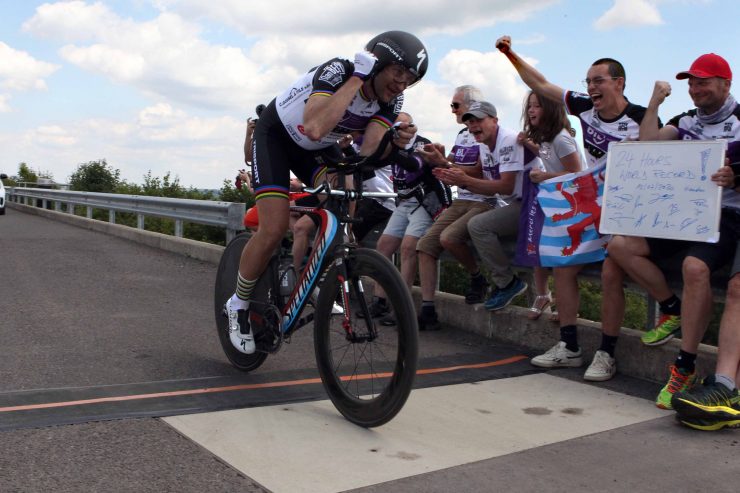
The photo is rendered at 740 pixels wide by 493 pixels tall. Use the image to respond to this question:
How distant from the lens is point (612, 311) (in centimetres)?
503

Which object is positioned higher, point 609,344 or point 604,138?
point 604,138

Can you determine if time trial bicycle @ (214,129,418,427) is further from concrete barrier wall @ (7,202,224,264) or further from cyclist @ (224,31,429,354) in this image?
concrete barrier wall @ (7,202,224,264)

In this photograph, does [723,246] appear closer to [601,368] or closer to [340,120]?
[601,368]

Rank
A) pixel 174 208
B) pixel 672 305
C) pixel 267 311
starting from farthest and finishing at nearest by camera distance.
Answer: pixel 174 208
pixel 672 305
pixel 267 311

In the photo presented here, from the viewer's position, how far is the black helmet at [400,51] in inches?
151

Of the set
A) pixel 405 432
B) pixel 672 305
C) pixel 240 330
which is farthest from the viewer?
pixel 672 305

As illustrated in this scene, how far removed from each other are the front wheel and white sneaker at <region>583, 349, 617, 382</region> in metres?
1.82

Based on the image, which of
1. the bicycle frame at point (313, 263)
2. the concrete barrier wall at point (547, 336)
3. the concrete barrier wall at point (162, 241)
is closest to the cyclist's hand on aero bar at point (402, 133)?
the bicycle frame at point (313, 263)

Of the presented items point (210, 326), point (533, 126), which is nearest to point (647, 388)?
point (533, 126)

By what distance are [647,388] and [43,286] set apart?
6187 mm

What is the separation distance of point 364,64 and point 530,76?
2416 mm

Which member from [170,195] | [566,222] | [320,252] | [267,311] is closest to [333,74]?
[320,252]

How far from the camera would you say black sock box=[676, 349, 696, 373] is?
441 cm

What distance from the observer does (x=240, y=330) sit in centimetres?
474
